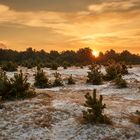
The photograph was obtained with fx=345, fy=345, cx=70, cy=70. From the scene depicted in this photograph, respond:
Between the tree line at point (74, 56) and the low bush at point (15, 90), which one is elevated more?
the tree line at point (74, 56)

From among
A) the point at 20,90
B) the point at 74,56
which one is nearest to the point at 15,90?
the point at 20,90

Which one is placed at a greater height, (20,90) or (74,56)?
(74,56)

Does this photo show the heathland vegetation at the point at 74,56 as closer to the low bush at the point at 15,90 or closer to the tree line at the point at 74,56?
the tree line at the point at 74,56

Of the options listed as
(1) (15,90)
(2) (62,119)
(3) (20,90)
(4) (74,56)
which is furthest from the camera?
(4) (74,56)

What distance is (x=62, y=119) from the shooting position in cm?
1397

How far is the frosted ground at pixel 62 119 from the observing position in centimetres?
1264

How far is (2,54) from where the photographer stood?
78500 mm

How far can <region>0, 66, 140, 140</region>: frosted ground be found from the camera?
41.5ft

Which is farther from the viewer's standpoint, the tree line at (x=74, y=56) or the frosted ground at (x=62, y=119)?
the tree line at (x=74, y=56)

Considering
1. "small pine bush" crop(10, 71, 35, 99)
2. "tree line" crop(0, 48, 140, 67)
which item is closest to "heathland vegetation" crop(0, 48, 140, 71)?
"tree line" crop(0, 48, 140, 67)

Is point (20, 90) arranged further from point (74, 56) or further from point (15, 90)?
point (74, 56)

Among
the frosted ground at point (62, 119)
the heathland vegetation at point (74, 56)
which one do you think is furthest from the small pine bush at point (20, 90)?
the heathland vegetation at point (74, 56)

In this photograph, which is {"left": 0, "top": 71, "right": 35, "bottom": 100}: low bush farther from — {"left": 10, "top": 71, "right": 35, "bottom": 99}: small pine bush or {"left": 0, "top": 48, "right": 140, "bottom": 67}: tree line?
{"left": 0, "top": 48, "right": 140, "bottom": 67}: tree line

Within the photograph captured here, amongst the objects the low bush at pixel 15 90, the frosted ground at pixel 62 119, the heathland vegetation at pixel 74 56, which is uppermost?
the heathland vegetation at pixel 74 56
